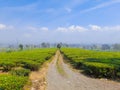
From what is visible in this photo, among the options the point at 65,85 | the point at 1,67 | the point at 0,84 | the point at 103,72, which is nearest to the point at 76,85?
the point at 65,85

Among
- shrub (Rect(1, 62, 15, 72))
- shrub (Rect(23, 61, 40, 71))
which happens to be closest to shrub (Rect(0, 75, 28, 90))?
shrub (Rect(1, 62, 15, 72))

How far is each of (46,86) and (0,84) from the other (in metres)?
5.30

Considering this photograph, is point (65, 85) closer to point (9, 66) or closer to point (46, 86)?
point (46, 86)

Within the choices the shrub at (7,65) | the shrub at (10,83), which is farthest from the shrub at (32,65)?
the shrub at (10,83)

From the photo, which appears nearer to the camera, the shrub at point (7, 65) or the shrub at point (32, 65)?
the shrub at point (7, 65)

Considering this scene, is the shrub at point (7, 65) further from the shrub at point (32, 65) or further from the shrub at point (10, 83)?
the shrub at point (10, 83)

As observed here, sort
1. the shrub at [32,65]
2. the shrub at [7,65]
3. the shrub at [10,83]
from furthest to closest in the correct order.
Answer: the shrub at [32,65]
the shrub at [7,65]
the shrub at [10,83]

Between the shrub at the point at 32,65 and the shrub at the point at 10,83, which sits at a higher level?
the shrub at the point at 10,83

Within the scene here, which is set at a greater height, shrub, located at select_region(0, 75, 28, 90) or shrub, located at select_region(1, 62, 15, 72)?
shrub, located at select_region(0, 75, 28, 90)

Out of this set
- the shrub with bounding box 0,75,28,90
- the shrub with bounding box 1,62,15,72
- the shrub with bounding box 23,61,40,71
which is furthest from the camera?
the shrub with bounding box 23,61,40,71

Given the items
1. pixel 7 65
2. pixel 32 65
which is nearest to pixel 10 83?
pixel 7 65

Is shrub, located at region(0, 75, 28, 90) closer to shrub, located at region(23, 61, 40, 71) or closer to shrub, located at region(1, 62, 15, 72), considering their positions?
shrub, located at region(1, 62, 15, 72)

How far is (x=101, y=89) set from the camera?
46.3ft

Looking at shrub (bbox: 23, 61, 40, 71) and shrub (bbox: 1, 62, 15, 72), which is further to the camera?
shrub (bbox: 23, 61, 40, 71)
